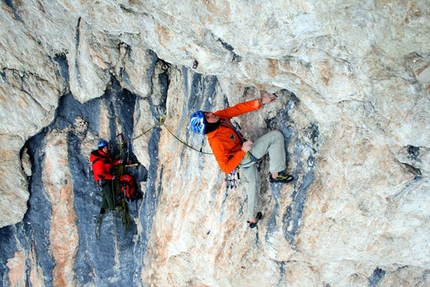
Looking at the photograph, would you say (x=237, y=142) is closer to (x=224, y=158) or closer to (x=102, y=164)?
(x=224, y=158)

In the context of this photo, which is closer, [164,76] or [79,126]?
[164,76]

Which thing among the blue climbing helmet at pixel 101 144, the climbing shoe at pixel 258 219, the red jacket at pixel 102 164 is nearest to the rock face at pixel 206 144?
the climbing shoe at pixel 258 219

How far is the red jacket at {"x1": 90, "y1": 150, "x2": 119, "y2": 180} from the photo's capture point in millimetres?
8617

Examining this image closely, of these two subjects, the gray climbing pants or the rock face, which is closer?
the rock face

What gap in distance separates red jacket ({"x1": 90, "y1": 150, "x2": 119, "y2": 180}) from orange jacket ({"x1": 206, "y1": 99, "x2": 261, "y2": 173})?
3.62m

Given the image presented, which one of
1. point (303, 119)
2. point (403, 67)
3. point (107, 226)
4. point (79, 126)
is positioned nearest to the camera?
point (403, 67)

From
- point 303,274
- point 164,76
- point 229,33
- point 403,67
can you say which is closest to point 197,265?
point 303,274

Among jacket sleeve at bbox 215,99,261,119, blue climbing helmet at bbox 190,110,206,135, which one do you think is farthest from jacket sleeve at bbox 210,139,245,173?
jacket sleeve at bbox 215,99,261,119

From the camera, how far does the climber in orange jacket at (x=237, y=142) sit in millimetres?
5836

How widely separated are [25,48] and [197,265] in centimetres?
557

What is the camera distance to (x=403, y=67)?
3932mm

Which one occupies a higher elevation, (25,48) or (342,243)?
(25,48)

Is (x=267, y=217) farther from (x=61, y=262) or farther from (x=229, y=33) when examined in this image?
(x=61, y=262)

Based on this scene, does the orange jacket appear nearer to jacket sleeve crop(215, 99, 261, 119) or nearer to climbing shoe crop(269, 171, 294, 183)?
jacket sleeve crop(215, 99, 261, 119)
